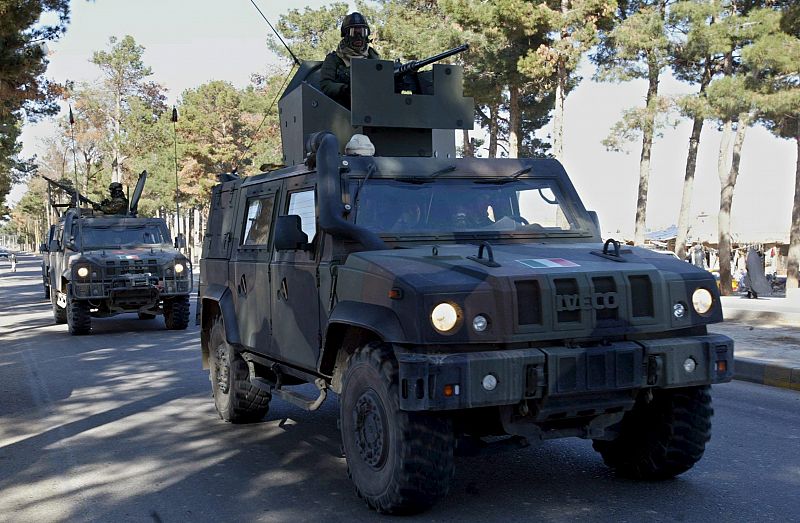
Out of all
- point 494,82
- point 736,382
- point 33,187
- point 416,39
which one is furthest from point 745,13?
point 33,187

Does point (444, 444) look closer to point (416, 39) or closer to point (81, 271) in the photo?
point (81, 271)

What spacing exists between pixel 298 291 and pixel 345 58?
3124 millimetres

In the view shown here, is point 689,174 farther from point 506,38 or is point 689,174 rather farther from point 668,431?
point 668,431

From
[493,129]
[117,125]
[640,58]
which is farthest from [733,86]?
[117,125]

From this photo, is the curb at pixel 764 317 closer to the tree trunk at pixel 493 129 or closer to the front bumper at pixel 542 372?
the front bumper at pixel 542 372

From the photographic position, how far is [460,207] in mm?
6180

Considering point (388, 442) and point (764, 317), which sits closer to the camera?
point (388, 442)

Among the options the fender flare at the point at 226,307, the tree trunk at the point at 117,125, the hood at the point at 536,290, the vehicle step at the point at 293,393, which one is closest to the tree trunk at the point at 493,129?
the fender flare at the point at 226,307

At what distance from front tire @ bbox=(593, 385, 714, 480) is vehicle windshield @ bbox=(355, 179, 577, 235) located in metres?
1.36

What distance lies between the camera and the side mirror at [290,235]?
5.91 meters

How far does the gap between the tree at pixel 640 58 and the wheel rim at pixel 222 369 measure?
77.7 ft

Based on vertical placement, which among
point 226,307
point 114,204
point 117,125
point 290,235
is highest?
point 117,125

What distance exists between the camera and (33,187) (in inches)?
4464

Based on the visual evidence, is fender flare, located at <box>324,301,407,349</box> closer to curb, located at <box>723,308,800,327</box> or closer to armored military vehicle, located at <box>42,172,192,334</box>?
armored military vehicle, located at <box>42,172,192,334</box>
